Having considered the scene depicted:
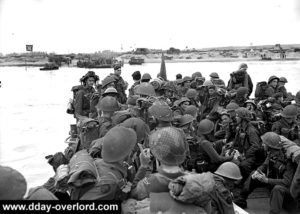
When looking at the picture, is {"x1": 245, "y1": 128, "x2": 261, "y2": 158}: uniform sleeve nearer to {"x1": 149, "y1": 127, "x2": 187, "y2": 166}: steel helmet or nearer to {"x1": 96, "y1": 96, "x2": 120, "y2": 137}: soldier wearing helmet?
{"x1": 96, "y1": 96, "x2": 120, "y2": 137}: soldier wearing helmet

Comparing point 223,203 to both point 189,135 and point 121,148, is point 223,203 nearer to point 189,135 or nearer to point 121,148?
point 121,148

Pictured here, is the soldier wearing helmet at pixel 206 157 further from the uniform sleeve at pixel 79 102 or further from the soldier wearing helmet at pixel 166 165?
the uniform sleeve at pixel 79 102

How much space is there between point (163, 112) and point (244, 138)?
1.51 metres

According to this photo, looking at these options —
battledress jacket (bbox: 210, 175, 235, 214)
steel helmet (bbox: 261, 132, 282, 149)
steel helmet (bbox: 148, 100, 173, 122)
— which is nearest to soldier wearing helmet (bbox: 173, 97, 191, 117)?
steel helmet (bbox: 148, 100, 173, 122)

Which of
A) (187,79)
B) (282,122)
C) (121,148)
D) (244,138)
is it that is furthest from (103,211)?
(187,79)

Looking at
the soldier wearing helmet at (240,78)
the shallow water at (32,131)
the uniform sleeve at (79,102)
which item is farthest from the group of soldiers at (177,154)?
the shallow water at (32,131)

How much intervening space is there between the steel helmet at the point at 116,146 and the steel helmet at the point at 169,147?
1.51 ft

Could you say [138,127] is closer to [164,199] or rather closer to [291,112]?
[164,199]

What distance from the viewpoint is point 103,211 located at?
201 cm

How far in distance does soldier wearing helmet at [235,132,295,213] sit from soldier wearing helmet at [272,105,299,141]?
35.7 inches

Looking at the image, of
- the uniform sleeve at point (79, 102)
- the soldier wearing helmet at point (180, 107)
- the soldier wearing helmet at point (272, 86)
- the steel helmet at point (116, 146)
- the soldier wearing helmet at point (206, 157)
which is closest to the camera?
the steel helmet at point (116, 146)

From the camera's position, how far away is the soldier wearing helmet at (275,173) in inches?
134

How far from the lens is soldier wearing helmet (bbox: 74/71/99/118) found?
18.7 feet

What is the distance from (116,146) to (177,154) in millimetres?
610
